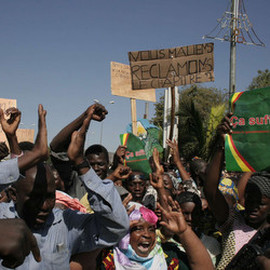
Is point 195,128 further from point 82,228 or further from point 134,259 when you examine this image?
point 82,228

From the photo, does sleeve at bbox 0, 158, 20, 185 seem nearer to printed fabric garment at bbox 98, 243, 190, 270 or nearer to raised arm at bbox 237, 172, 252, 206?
printed fabric garment at bbox 98, 243, 190, 270

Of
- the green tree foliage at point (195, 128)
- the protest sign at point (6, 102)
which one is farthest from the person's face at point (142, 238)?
the green tree foliage at point (195, 128)

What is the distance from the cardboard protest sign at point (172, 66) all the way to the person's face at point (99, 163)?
415 cm

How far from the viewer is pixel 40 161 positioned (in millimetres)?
1836

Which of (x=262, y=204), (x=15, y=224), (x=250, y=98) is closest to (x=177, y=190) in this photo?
(x=250, y=98)

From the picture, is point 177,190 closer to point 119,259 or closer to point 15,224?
point 119,259

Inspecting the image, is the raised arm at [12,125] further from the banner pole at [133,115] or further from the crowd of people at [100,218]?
the banner pole at [133,115]

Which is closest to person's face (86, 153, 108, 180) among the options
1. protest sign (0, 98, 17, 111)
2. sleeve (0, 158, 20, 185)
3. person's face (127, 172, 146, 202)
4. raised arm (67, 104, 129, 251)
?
person's face (127, 172, 146, 202)

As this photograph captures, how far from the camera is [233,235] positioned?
97.0 inches

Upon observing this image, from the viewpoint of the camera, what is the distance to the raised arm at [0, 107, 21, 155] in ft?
7.67

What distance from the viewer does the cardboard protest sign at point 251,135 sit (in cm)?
287

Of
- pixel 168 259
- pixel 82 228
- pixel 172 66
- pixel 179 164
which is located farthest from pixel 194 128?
pixel 82 228

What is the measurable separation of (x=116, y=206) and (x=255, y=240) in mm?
799

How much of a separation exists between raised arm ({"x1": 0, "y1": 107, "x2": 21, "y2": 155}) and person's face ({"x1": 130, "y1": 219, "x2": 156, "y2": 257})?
1091 mm
